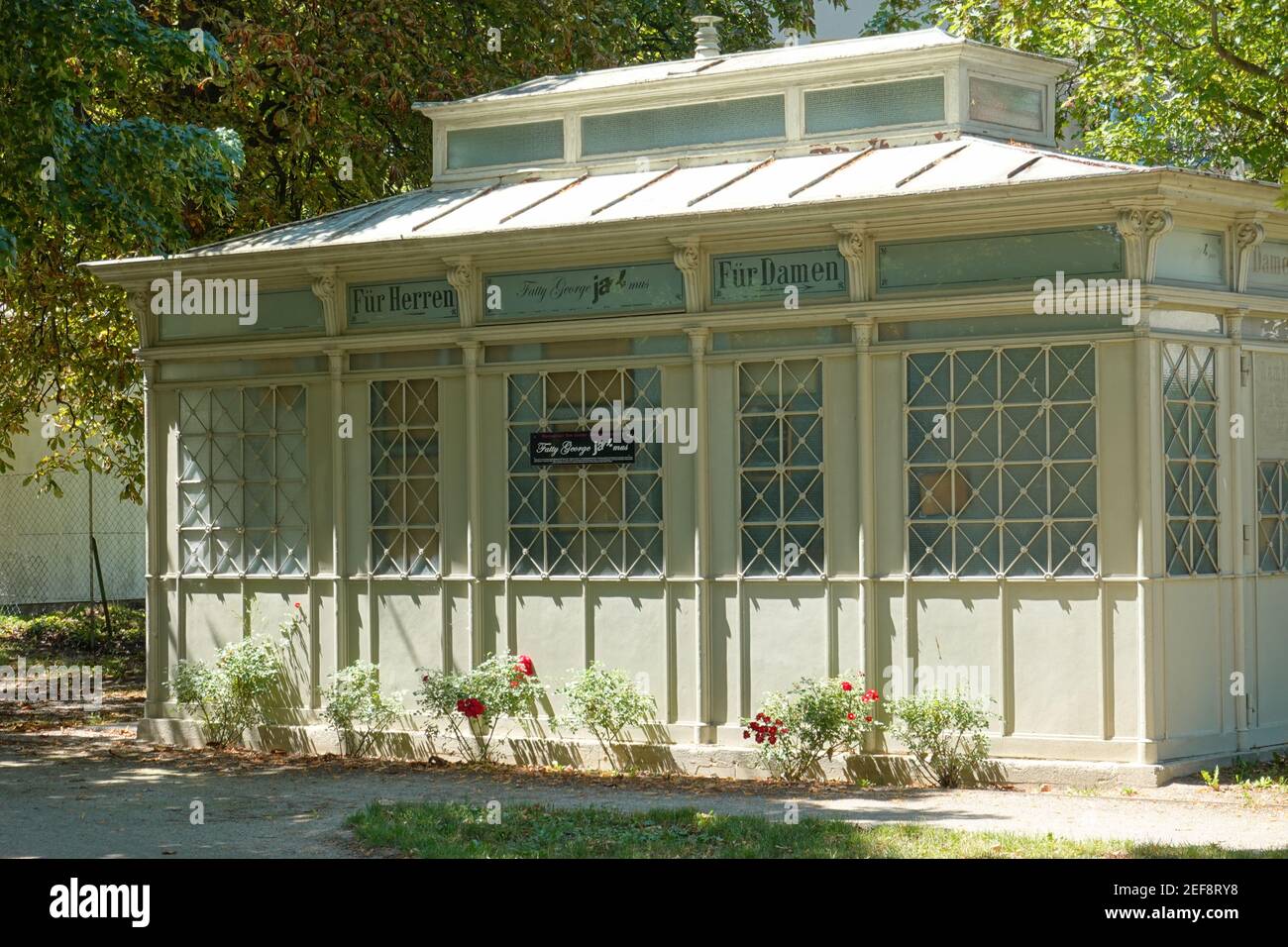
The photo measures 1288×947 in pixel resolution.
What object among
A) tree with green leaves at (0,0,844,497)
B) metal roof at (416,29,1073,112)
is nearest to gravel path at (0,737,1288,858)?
tree with green leaves at (0,0,844,497)

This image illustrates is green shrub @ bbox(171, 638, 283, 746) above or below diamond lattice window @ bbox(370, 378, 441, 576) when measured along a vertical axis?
below

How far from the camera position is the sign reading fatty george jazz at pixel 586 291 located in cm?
1329

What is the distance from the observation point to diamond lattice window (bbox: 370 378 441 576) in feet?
46.5

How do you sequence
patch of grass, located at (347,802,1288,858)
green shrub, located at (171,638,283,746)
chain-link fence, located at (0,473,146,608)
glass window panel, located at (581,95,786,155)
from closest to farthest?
patch of grass, located at (347,802,1288,858), glass window panel, located at (581,95,786,155), green shrub, located at (171,638,283,746), chain-link fence, located at (0,473,146,608)

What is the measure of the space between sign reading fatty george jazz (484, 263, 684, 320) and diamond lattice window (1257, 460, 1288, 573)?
4.50 metres

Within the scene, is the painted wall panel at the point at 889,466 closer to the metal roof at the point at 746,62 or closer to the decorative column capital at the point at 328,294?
the metal roof at the point at 746,62

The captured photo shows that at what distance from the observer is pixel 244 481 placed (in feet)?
49.1

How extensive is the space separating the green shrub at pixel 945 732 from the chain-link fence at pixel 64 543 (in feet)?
61.3

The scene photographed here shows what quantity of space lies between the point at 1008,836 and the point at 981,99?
630 cm

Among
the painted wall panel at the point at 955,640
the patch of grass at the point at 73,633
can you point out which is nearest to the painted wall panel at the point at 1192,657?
the painted wall panel at the point at 955,640

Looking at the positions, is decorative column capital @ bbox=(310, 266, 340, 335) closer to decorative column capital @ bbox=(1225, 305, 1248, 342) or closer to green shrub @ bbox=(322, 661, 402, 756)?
green shrub @ bbox=(322, 661, 402, 756)

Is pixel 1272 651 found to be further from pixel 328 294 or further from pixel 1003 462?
pixel 328 294

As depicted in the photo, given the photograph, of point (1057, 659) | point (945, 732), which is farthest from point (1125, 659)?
point (945, 732)

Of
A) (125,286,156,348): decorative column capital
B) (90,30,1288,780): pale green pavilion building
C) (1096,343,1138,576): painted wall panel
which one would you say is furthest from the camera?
(125,286,156,348): decorative column capital
